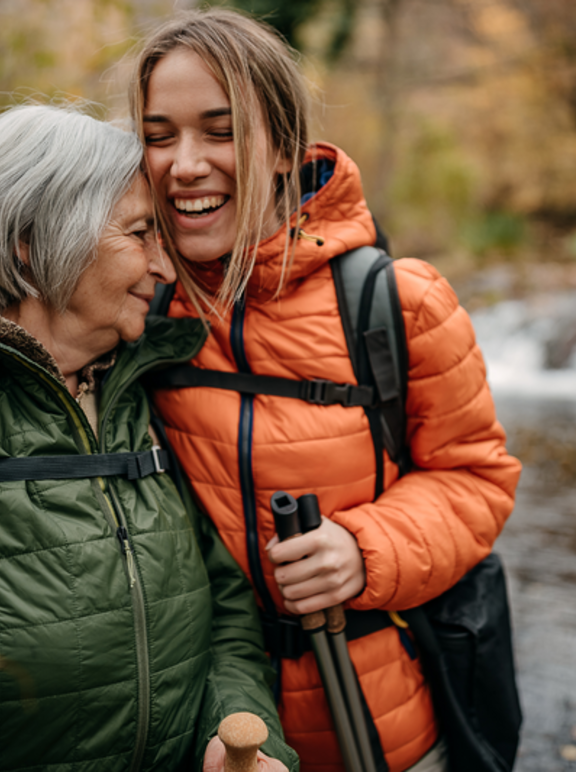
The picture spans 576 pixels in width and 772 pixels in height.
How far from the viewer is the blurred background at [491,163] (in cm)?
421

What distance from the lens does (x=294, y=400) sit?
5.76ft

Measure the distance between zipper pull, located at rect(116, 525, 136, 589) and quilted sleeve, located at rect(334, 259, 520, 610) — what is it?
1.86ft

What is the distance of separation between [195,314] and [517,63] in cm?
2356

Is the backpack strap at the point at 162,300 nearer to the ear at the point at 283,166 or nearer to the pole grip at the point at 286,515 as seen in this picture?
the ear at the point at 283,166

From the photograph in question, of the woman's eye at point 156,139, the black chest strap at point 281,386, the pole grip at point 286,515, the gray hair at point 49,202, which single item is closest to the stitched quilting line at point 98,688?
the pole grip at point 286,515

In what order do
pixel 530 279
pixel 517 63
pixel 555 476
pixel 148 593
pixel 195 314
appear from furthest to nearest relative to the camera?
1. pixel 517 63
2. pixel 530 279
3. pixel 555 476
4. pixel 195 314
5. pixel 148 593

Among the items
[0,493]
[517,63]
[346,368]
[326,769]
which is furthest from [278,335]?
[517,63]

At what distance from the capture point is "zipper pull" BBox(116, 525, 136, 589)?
1.46 metres

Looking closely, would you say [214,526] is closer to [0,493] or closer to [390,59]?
[0,493]

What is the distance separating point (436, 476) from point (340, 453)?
322 mm

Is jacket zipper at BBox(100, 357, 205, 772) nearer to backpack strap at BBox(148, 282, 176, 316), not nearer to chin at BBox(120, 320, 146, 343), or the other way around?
chin at BBox(120, 320, 146, 343)

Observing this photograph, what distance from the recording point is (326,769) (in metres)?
1.82

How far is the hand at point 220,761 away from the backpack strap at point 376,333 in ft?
2.38

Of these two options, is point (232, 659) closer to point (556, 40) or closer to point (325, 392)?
point (325, 392)
